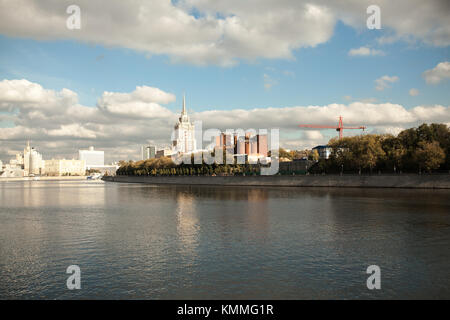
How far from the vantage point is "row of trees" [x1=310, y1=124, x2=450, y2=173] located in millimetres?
70375

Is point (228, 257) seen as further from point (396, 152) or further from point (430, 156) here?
point (396, 152)

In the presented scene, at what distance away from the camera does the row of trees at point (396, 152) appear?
70375 mm

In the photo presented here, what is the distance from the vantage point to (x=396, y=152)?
252ft

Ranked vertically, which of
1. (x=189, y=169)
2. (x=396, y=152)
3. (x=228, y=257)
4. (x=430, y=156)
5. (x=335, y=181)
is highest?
(x=396, y=152)

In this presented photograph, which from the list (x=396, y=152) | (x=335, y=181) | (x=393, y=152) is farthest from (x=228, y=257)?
(x=335, y=181)

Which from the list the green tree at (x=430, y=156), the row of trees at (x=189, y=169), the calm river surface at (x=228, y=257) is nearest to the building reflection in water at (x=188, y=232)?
the calm river surface at (x=228, y=257)

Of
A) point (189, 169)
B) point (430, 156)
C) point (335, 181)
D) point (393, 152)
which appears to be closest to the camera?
point (430, 156)

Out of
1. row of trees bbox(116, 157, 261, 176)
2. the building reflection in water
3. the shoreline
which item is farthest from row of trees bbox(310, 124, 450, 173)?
the building reflection in water

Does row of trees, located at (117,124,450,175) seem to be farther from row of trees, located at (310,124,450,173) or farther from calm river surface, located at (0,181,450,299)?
calm river surface, located at (0,181,450,299)

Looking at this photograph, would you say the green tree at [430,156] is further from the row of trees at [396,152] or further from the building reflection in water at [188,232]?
the building reflection in water at [188,232]

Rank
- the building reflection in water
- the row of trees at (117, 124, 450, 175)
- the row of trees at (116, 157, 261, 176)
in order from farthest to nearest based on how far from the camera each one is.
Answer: the row of trees at (116, 157, 261, 176) < the row of trees at (117, 124, 450, 175) < the building reflection in water

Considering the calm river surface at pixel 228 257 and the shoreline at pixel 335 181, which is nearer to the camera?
the calm river surface at pixel 228 257

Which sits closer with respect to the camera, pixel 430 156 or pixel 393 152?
pixel 430 156
